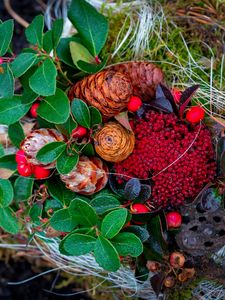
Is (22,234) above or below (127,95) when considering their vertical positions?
below

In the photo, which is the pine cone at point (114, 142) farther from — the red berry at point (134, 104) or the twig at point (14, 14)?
the twig at point (14, 14)

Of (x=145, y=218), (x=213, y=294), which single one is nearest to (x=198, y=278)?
(x=213, y=294)

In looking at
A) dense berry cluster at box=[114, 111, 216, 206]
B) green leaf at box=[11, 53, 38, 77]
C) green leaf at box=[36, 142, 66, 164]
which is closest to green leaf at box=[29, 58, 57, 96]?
green leaf at box=[11, 53, 38, 77]

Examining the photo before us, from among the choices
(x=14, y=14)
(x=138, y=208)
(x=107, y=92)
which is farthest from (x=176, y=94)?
(x=14, y=14)

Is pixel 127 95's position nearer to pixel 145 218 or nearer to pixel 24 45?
pixel 145 218

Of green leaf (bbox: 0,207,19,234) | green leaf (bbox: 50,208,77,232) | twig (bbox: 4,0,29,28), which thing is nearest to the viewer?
green leaf (bbox: 50,208,77,232)

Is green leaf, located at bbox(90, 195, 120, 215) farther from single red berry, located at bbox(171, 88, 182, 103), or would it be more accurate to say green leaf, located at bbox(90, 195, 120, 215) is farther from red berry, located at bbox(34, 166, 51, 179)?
single red berry, located at bbox(171, 88, 182, 103)
